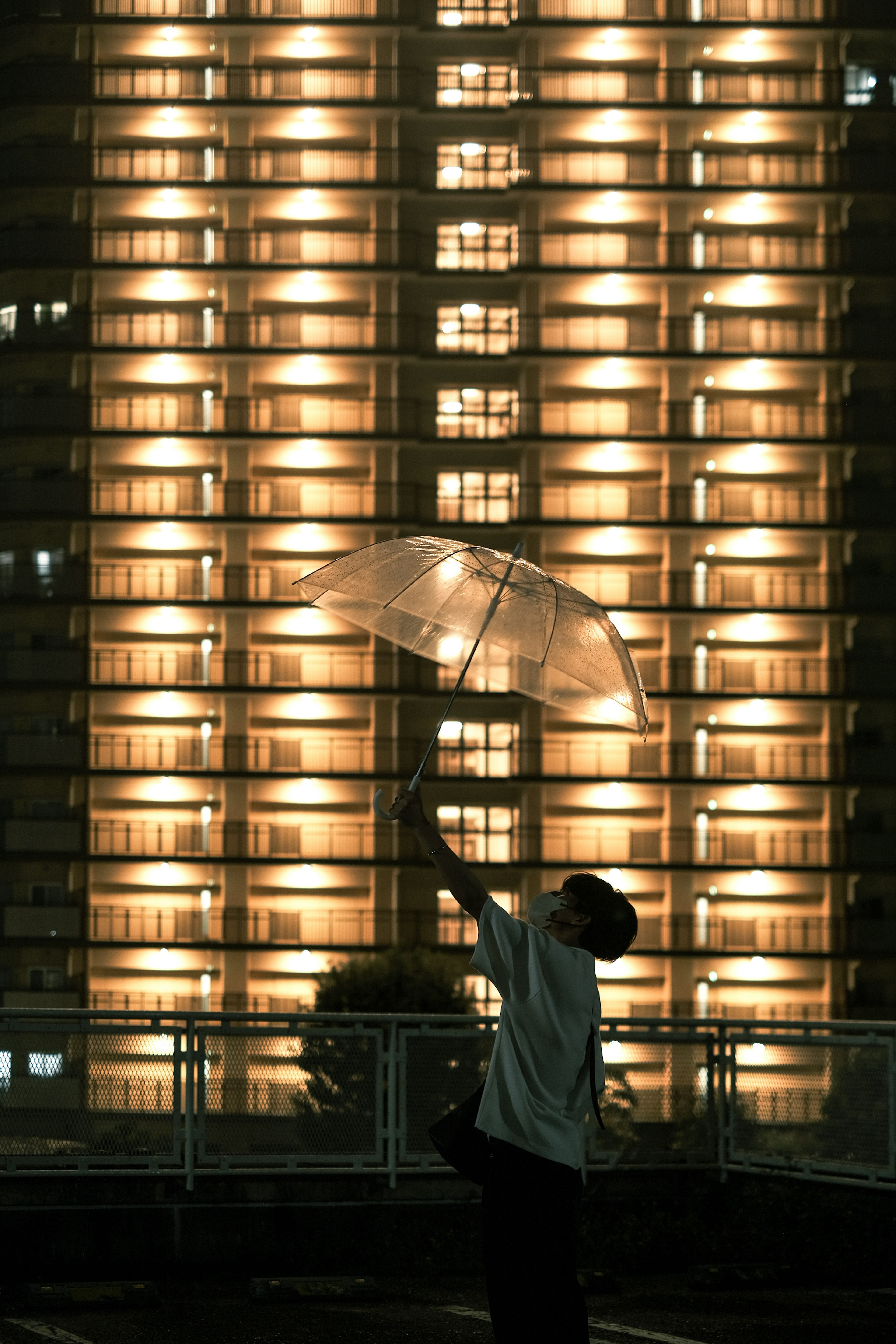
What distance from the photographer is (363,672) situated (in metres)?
45.1

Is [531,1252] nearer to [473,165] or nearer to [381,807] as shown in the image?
[381,807]

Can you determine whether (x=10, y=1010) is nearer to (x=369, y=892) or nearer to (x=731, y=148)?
(x=369, y=892)

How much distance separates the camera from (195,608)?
44531 mm

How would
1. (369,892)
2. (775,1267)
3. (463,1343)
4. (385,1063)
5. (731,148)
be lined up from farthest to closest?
1. (731,148)
2. (369,892)
3. (385,1063)
4. (775,1267)
5. (463,1343)

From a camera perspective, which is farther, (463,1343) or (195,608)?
(195,608)

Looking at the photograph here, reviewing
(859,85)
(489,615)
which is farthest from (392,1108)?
(859,85)

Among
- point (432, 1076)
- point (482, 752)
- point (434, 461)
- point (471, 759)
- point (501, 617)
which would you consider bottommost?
point (471, 759)

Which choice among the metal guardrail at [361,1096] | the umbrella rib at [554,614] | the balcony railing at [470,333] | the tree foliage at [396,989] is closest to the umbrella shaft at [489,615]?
the umbrella rib at [554,614]

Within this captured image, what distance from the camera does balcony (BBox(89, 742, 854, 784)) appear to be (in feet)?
145

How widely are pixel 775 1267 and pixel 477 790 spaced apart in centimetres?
3578

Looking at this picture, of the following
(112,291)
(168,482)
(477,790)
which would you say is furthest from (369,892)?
(112,291)

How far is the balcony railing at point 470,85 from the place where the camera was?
46469mm

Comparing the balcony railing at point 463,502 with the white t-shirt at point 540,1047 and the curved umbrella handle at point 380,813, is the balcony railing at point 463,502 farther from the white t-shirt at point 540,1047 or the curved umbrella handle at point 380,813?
the white t-shirt at point 540,1047

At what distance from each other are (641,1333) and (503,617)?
3.38 meters
